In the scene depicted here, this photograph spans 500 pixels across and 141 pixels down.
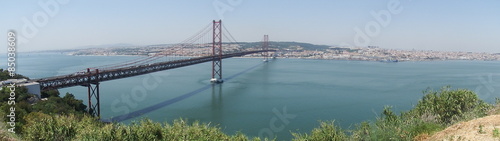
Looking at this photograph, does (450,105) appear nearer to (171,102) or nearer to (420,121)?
(420,121)

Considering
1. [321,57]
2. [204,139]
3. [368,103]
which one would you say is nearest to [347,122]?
[368,103]

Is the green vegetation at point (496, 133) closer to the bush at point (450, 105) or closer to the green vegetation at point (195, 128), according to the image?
the green vegetation at point (195, 128)

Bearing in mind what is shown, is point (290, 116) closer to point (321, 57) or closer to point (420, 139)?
point (420, 139)

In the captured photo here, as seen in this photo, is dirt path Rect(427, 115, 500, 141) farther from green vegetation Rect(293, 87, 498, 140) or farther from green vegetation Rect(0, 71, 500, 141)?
green vegetation Rect(293, 87, 498, 140)

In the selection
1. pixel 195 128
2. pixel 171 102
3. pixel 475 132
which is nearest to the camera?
pixel 475 132

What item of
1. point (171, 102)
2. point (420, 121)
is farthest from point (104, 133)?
point (171, 102)

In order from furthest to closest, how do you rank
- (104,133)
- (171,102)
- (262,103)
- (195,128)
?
(262,103) → (171,102) → (195,128) → (104,133)

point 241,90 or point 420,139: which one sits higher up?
point 420,139

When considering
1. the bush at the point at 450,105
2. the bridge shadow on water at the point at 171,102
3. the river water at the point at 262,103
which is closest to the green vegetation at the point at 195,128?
the bush at the point at 450,105

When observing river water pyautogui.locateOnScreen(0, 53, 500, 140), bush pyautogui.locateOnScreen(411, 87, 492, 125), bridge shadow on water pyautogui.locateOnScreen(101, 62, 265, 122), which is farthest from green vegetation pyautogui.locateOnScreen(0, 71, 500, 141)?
river water pyautogui.locateOnScreen(0, 53, 500, 140)
